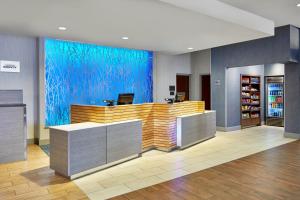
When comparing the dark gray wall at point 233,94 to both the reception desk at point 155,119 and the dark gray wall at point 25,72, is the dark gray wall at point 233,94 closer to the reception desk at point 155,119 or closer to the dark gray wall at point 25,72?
the reception desk at point 155,119

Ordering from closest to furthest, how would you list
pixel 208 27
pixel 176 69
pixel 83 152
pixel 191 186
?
pixel 191 186
pixel 83 152
pixel 208 27
pixel 176 69

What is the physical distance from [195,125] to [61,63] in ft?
13.7

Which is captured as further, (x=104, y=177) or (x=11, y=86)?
(x=11, y=86)

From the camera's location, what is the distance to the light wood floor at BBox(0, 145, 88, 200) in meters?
Result: 3.39

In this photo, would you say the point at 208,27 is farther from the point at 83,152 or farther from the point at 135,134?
the point at 83,152

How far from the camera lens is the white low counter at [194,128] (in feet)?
19.5

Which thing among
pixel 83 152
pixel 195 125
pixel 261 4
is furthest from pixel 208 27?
pixel 83 152

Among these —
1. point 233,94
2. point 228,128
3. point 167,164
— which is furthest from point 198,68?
point 167,164

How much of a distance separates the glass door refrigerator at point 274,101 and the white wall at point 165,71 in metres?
3.57

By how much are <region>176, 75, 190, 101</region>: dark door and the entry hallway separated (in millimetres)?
5023

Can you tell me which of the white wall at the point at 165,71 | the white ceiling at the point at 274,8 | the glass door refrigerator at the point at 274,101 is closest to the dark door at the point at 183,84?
the white wall at the point at 165,71

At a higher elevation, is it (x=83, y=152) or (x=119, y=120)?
(x=119, y=120)

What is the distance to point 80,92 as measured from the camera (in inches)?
286

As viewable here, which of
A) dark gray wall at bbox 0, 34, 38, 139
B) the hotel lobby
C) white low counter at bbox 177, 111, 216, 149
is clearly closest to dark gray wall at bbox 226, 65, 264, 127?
the hotel lobby
